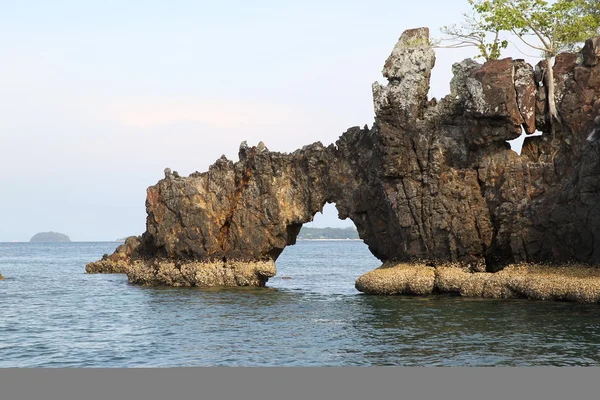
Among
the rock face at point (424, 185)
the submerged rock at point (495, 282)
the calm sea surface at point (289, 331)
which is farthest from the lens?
the rock face at point (424, 185)

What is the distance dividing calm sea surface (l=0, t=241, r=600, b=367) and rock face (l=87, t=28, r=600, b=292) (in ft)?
15.9

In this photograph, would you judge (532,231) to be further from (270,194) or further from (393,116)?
(270,194)

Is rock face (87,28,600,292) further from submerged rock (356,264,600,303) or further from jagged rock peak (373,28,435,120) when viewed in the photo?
submerged rock (356,264,600,303)

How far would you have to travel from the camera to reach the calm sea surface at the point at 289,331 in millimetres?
29516

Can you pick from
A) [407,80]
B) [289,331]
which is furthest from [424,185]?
[289,331]

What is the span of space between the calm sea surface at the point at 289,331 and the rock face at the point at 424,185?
4841 mm

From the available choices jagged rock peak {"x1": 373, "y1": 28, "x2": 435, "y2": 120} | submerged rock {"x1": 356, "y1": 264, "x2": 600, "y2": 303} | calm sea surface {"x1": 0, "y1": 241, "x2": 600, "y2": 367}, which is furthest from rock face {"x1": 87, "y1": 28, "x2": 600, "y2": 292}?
calm sea surface {"x1": 0, "y1": 241, "x2": 600, "y2": 367}

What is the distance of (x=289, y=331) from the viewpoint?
120ft

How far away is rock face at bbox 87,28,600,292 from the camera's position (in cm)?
4684

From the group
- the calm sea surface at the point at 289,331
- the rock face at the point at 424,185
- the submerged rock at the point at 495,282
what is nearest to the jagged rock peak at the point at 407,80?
the rock face at the point at 424,185

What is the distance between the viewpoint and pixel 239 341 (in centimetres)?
3391

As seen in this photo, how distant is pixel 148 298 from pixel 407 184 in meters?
19.4

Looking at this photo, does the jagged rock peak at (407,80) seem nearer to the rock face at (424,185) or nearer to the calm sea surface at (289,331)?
the rock face at (424,185)

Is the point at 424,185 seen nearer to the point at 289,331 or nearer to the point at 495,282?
the point at 495,282
